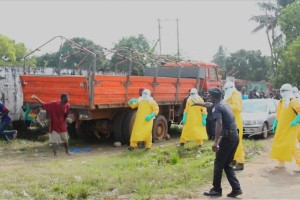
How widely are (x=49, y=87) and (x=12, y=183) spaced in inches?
173

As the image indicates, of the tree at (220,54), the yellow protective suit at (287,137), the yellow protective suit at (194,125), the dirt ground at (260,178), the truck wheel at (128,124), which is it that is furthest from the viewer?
the tree at (220,54)

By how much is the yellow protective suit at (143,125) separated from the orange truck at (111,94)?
71 cm

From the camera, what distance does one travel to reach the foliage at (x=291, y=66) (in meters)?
26.0

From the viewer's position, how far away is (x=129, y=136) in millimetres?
11133

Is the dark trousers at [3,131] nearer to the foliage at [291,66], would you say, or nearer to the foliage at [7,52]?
the foliage at [291,66]

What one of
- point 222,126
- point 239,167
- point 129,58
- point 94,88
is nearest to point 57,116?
point 94,88

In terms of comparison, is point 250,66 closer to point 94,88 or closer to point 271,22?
point 271,22

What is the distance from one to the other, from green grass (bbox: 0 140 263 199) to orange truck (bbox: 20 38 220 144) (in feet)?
3.99

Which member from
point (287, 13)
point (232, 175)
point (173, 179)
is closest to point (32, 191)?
point (173, 179)

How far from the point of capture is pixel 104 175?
682 centimetres

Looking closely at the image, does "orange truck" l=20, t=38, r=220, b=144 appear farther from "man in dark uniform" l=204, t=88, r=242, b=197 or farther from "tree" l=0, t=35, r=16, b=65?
"tree" l=0, t=35, r=16, b=65

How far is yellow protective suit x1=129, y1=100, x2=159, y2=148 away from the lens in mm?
10117

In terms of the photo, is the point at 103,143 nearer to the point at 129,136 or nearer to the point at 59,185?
the point at 129,136

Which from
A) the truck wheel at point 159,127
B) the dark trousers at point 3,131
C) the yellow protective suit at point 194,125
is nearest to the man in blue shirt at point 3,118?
the dark trousers at point 3,131
